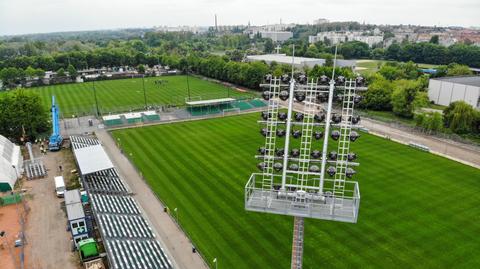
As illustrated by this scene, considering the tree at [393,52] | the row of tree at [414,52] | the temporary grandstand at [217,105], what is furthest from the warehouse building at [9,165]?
the tree at [393,52]

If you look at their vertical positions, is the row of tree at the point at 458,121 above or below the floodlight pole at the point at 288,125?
below

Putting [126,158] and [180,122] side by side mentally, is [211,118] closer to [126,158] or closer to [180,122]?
[180,122]

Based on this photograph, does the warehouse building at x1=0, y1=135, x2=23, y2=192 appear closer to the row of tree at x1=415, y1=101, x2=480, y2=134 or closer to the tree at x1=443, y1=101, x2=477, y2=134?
the row of tree at x1=415, y1=101, x2=480, y2=134

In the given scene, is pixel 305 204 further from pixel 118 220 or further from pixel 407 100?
pixel 407 100

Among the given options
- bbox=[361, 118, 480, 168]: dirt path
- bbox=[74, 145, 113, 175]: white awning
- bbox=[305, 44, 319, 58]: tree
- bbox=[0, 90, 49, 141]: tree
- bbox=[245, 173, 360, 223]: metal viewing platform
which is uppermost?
bbox=[305, 44, 319, 58]: tree

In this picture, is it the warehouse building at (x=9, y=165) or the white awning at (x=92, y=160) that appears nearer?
the warehouse building at (x=9, y=165)

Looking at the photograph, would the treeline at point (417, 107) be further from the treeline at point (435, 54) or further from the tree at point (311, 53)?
the tree at point (311, 53)

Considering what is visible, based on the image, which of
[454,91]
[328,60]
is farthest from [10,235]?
[328,60]

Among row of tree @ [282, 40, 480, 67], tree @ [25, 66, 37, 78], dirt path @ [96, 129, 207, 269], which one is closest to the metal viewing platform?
dirt path @ [96, 129, 207, 269]
